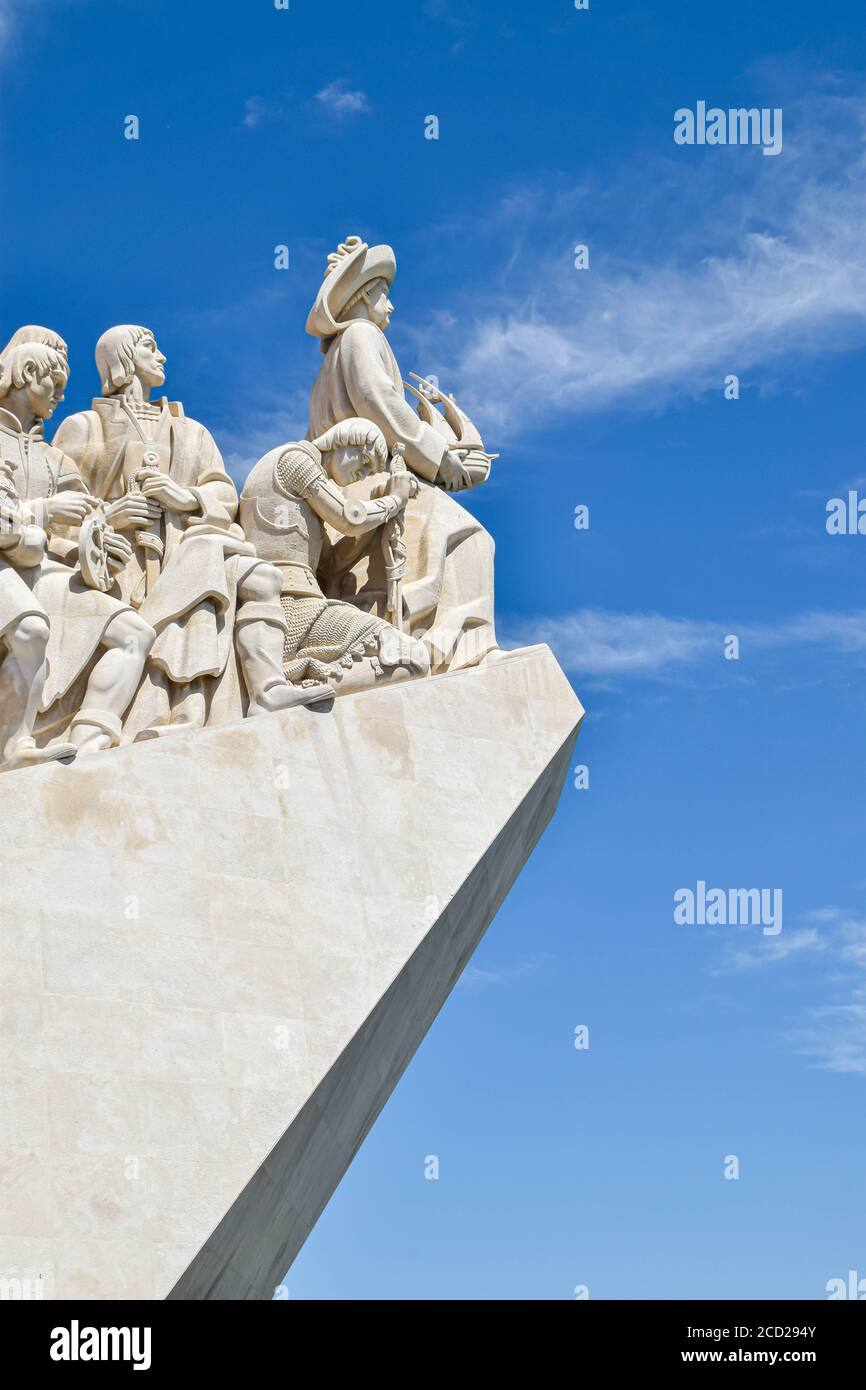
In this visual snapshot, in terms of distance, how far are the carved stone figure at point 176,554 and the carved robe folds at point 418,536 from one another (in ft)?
3.52

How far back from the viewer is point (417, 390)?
13305mm

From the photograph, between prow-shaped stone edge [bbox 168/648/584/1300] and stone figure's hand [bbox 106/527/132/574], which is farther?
stone figure's hand [bbox 106/527/132/574]

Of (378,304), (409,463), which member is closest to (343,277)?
(378,304)

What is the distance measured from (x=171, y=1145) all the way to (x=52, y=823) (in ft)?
5.54

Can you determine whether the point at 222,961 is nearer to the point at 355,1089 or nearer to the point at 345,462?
the point at 355,1089

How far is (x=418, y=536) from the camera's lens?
12.5 metres

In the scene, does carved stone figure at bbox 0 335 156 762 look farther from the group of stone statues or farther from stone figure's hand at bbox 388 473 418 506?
stone figure's hand at bbox 388 473 418 506

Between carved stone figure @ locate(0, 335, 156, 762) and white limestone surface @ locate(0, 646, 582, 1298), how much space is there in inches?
18.1

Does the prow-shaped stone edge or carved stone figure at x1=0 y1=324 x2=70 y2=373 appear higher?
carved stone figure at x1=0 y1=324 x2=70 y2=373

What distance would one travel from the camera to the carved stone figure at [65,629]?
401 inches

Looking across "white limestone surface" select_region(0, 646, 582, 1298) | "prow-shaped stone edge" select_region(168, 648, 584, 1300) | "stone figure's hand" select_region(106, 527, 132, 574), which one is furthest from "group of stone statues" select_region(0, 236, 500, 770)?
"prow-shaped stone edge" select_region(168, 648, 584, 1300)

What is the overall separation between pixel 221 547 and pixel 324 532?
1.18m

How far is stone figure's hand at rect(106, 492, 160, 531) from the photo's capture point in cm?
1132
